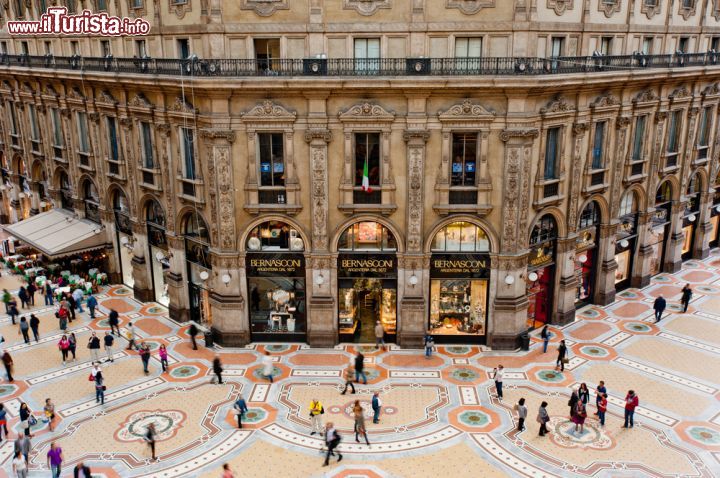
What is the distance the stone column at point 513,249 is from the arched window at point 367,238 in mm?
4921

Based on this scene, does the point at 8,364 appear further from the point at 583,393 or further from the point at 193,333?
the point at 583,393

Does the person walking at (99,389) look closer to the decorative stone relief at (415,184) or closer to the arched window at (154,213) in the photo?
the arched window at (154,213)

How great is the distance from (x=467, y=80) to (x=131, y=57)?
56.7 ft

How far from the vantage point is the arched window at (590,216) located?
31.1 meters

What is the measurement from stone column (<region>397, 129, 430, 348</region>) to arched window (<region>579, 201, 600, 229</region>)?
31.2ft

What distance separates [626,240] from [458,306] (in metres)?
12.6

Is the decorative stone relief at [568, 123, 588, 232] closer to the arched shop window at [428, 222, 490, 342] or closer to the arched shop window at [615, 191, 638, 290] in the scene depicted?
the arched shop window at [615, 191, 638, 290]

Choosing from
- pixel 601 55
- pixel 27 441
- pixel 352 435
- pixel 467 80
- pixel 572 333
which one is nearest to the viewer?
Result: pixel 27 441

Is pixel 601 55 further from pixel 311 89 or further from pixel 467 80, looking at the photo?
pixel 311 89

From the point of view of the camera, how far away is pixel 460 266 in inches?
1088

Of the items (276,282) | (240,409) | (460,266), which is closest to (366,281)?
(276,282)

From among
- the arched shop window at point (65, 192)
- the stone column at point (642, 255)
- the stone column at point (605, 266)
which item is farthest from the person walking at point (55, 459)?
the stone column at point (642, 255)

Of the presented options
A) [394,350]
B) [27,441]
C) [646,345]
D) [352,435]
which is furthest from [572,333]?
[27,441]

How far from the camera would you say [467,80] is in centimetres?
2447
